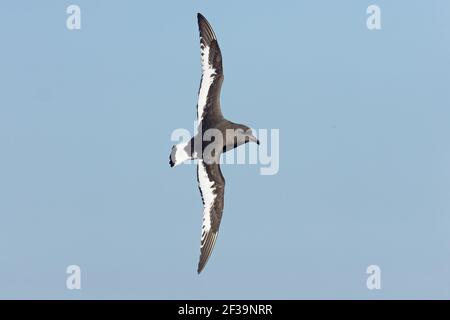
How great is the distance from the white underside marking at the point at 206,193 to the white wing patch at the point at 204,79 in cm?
116

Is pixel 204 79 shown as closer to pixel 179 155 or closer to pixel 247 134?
pixel 247 134

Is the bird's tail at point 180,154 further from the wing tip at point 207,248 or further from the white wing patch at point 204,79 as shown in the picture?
the wing tip at point 207,248

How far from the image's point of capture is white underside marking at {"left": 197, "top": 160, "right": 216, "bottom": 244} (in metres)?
17.4

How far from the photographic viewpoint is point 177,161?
1752cm

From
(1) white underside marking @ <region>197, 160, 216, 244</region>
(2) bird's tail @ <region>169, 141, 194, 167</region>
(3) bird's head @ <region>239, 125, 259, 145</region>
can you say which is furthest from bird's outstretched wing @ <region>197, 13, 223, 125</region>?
(1) white underside marking @ <region>197, 160, 216, 244</region>

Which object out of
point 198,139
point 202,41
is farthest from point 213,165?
point 202,41

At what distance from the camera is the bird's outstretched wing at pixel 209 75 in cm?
1795

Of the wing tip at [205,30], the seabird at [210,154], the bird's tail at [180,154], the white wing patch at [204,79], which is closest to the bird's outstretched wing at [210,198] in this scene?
the seabird at [210,154]

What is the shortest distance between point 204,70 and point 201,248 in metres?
4.29

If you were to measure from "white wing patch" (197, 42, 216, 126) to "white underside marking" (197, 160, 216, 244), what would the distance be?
45.8 inches

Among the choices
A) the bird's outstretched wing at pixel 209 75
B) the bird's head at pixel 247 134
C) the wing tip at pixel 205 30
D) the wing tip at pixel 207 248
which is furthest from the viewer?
the wing tip at pixel 205 30

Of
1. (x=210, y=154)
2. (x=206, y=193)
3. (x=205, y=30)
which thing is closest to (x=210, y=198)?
(x=206, y=193)

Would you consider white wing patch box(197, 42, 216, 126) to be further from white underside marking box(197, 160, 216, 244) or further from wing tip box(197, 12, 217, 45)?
white underside marking box(197, 160, 216, 244)
